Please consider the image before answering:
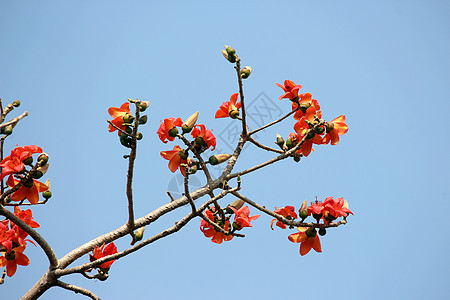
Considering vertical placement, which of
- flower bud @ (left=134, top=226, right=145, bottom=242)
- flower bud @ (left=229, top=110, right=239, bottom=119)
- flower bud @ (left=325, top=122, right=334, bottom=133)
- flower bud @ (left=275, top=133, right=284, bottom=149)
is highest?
flower bud @ (left=229, top=110, right=239, bottom=119)

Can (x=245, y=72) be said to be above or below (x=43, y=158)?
above

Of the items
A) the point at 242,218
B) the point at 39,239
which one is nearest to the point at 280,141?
the point at 242,218

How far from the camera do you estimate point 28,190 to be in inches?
100

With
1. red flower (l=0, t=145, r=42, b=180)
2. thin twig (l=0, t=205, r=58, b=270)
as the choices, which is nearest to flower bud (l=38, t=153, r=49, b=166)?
red flower (l=0, t=145, r=42, b=180)

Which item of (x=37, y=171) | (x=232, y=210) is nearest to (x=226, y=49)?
(x=232, y=210)

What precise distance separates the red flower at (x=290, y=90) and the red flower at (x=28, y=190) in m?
1.52

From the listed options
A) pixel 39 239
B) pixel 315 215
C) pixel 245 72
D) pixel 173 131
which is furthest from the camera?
pixel 245 72

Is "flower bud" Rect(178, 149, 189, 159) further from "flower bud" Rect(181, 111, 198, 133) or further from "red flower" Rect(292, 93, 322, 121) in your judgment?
"red flower" Rect(292, 93, 322, 121)

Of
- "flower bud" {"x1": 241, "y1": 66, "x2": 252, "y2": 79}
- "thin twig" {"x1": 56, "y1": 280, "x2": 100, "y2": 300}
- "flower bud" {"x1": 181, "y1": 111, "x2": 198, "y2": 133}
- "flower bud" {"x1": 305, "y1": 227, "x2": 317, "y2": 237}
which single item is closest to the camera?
"thin twig" {"x1": 56, "y1": 280, "x2": 100, "y2": 300}

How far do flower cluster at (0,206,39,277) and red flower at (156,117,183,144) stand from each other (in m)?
0.90

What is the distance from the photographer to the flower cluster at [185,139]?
8.68 ft

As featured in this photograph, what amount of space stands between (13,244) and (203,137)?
1192 millimetres

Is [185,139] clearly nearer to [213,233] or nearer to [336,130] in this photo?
[213,233]

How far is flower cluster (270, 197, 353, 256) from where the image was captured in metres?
2.69
